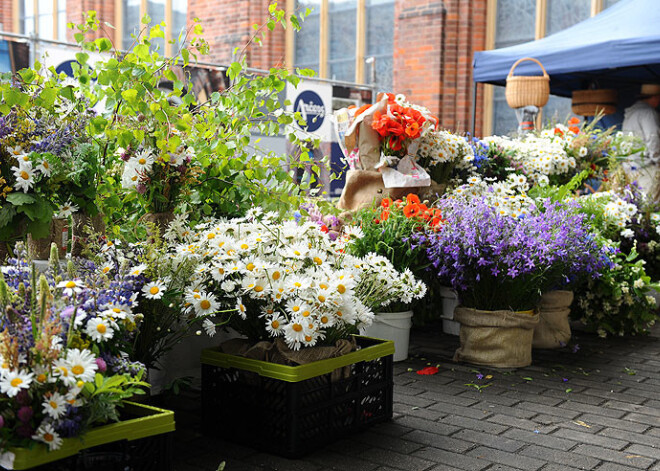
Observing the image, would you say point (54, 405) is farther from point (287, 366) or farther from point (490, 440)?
point (490, 440)

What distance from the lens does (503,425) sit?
3.10 m

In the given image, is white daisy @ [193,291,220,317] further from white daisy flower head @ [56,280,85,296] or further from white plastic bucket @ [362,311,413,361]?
white plastic bucket @ [362,311,413,361]

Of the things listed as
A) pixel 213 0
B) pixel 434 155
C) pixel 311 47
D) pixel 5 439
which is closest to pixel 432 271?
pixel 434 155

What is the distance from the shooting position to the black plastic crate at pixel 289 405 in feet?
8.75

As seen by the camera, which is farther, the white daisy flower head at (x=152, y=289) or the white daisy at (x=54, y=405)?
the white daisy flower head at (x=152, y=289)

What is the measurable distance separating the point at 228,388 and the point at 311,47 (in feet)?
30.9

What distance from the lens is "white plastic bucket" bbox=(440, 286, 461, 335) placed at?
183 inches

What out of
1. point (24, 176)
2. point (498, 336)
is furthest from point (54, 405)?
point (498, 336)

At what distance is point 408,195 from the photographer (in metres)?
4.42

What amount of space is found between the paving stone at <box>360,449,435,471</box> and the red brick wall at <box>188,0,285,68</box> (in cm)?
949

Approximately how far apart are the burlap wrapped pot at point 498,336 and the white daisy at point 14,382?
263cm

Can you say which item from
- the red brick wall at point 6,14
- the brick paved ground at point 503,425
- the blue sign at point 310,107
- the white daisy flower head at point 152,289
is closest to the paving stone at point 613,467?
the brick paved ground at point 503,425

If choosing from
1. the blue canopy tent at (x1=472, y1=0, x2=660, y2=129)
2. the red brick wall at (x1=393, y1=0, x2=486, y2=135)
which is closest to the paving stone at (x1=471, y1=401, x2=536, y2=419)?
the blue canopy tent at (x1=472, y1=0, x2=660, y2=129)

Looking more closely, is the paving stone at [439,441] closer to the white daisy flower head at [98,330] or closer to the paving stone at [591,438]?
the paving stone at [591,438]
